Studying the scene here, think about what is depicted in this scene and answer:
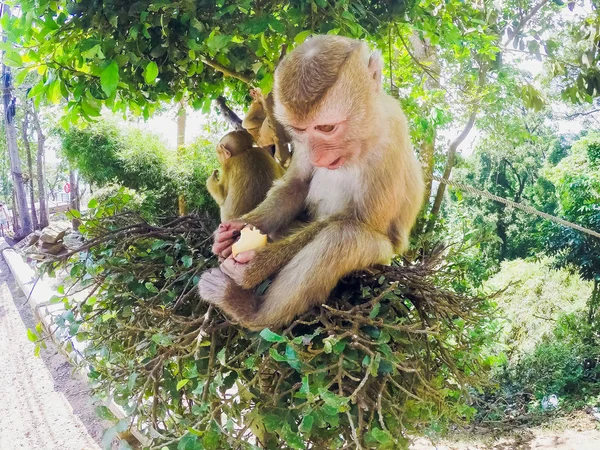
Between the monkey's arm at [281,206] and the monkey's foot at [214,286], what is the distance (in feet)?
0.98

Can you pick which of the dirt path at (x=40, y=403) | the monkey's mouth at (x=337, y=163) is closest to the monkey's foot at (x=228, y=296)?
the monkey's mouth at (x=337, y=163)

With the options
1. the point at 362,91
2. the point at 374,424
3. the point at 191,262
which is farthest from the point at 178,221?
the point at 374,424

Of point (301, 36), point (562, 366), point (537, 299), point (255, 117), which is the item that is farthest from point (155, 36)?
point (537, 299)

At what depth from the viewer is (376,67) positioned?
4.06ft

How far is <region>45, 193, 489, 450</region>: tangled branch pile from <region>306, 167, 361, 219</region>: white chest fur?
26cm

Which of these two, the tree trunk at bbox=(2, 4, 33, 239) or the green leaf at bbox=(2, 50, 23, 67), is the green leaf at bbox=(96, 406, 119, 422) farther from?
the tree trunk at bbox=(2, 4, 33, 239)

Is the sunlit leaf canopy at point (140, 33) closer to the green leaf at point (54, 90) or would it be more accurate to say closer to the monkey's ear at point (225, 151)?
the green leaf at point (54, 90)

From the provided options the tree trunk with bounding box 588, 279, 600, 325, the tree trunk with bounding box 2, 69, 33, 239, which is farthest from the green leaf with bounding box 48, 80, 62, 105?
the tree trunk with bounding box 588, 279, 600, 325

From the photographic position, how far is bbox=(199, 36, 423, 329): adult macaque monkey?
1.11 meters

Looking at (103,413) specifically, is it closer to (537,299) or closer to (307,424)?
(307,424)

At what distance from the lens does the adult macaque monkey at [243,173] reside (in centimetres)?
174

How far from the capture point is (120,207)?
1.79m

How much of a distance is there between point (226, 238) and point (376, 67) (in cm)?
62

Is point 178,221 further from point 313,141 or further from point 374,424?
point 374,424
